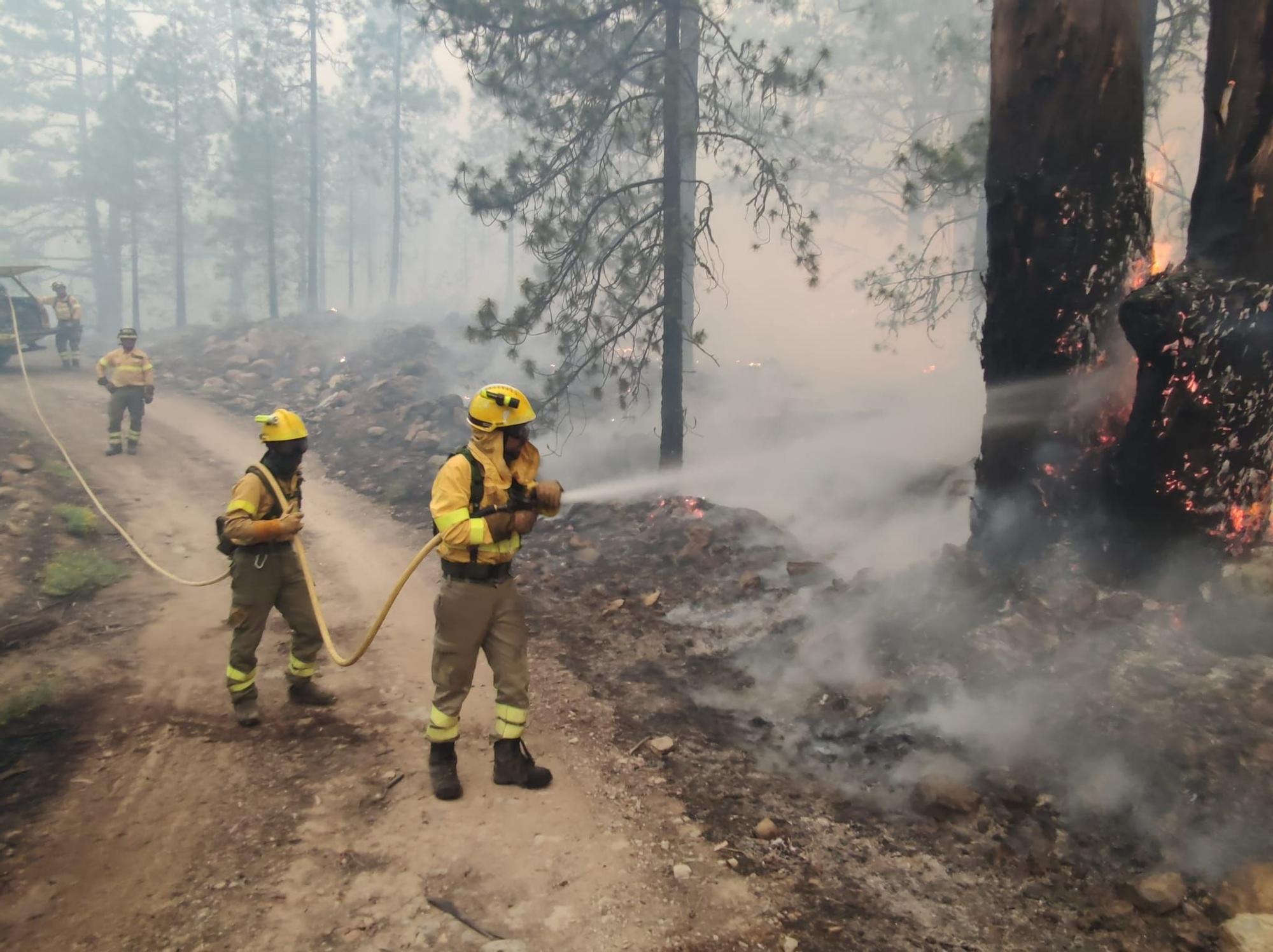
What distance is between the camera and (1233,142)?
515cm

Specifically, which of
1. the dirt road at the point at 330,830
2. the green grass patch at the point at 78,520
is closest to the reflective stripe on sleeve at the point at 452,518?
the dirt road at the point at 330,830

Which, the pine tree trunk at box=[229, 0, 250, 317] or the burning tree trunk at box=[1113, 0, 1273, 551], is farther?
the pine tree trunk at box=[229, 0, 250, 317]

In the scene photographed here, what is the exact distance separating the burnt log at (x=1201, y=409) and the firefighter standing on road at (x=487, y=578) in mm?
4068

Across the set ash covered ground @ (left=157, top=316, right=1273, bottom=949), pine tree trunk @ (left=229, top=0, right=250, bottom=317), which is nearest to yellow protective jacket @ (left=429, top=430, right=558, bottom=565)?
ash covered ground @ (left=157, top=316, right=1273, bottom=949)

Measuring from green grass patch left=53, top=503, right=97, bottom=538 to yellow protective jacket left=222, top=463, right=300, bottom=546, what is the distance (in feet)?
17.0

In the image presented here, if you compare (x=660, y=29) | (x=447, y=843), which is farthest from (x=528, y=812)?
(x=660, y=29)

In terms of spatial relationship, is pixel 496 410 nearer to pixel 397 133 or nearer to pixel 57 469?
pixel 57 469

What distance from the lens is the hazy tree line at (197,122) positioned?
2997 cm

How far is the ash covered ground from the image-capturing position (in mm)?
3520

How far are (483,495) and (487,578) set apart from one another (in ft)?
1.59

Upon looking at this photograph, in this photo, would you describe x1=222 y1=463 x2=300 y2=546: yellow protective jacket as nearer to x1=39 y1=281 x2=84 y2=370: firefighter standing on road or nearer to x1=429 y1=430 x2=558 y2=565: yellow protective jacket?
x1=429 y1=430 x2=558 y2=565: yellow protective jacket

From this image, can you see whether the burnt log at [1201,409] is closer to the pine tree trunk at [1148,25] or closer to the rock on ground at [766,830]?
the rock on ground at [766,830]

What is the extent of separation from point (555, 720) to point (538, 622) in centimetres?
197

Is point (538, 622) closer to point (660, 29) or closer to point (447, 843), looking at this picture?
point (447, 843)
